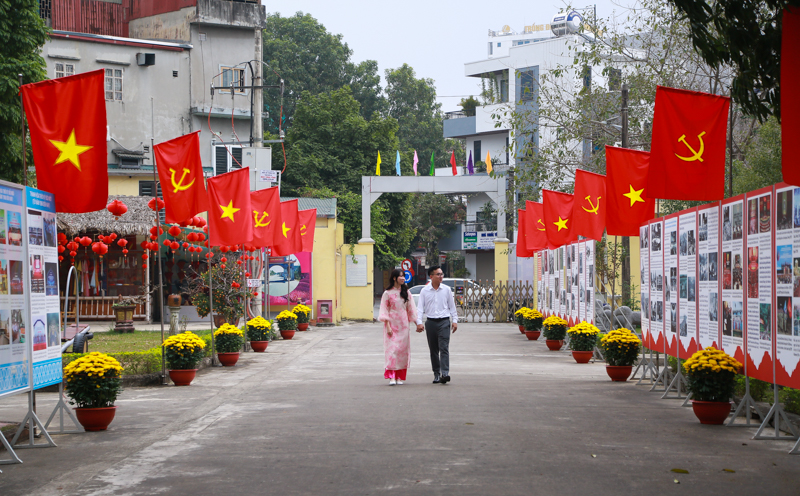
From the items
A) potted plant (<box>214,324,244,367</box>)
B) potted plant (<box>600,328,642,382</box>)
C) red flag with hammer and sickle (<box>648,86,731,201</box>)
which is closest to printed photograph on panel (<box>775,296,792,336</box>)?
red flag with hammer and sickle (<box>648,86,731,201</box>)

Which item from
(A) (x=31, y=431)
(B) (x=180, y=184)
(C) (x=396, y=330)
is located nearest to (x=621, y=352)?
(C) (x=396, y=330)

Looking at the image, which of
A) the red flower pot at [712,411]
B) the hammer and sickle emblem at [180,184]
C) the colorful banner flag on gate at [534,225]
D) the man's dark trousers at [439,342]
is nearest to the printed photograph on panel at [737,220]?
the red flower pot at [712,411]

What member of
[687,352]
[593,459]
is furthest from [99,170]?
[687,352]

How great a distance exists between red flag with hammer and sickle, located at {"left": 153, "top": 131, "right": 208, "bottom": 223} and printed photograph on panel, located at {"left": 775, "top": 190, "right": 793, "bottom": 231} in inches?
349

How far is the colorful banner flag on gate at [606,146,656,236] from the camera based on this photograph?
46.2ft

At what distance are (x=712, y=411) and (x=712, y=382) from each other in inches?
14.0

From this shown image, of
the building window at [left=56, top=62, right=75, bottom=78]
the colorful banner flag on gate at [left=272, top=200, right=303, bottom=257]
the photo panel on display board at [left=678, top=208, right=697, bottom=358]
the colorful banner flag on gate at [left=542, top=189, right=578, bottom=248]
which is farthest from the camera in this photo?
the building window at [left=56, top=62, right=75, bottom=78]

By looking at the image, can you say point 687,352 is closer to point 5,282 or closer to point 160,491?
point 160,491

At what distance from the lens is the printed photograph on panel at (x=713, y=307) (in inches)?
394

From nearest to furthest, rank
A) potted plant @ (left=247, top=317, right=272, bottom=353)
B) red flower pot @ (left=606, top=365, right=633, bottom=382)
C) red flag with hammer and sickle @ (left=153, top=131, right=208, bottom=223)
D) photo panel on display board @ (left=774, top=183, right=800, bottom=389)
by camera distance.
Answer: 1. photo panel on display board @ (left=774, top=183, right=800, bottom=389)
2. red flag with hammer and sickle @ (left=153, top=131, right=208, bottom=223)
3. red flower pot @ (left=606, top=365, right=633, bottom=382)
4. potted plant @ (left=247, top=317, right=272, bottom=353)

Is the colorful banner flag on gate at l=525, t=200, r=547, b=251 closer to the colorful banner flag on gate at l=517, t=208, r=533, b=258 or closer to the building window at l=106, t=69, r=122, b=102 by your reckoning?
the colorful banner flag on gate at l=517, t=208, r=533, b=258

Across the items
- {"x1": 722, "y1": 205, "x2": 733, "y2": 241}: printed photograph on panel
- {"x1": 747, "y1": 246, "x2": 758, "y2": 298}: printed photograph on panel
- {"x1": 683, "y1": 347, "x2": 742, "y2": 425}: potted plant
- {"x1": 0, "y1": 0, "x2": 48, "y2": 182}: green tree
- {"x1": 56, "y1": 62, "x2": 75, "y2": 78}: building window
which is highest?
{"x1": 56, "y1": 62, "x2": 75, "y2": 78}: building window

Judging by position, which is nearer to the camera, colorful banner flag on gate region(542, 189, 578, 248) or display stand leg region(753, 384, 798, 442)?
display stand leg region(753, 384, 798, 442)

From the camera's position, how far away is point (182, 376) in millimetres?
13672
